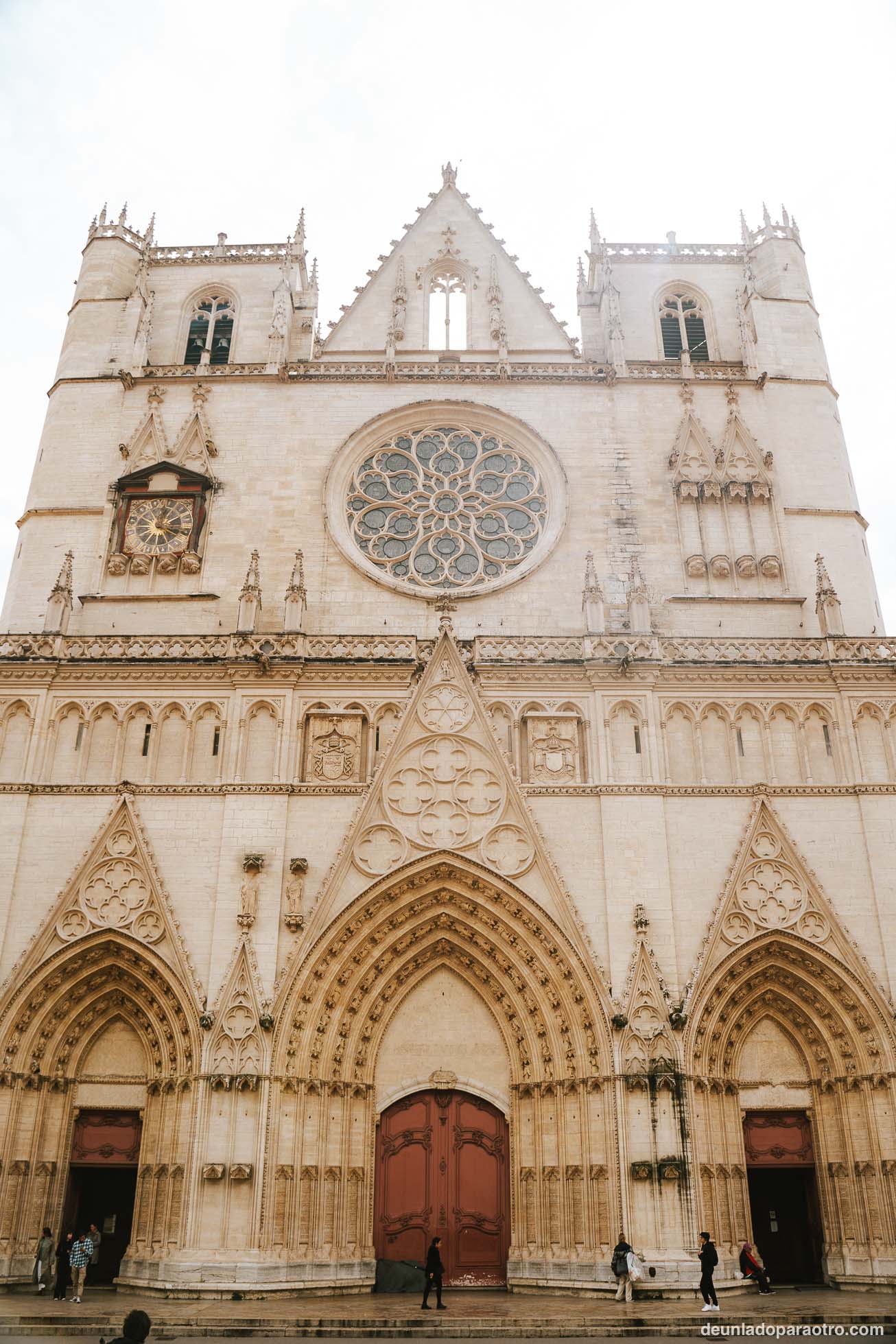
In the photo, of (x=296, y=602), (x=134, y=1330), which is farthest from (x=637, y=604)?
(x=134, y=1330)

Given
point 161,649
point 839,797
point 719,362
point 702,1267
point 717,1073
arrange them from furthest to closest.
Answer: point 719,362 → point 161,649 → point 839,797 → point 717,1073 → point 702,1267

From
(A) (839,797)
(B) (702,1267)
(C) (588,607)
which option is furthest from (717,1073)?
(C) (588,607)

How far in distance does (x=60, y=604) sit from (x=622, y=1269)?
45.7 feet

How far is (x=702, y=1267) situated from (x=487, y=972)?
5.32 m

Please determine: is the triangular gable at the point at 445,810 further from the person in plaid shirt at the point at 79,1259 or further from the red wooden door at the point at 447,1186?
the person in plaid shirt at the point at 79,1259

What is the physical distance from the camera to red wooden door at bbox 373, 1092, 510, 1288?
640 inches

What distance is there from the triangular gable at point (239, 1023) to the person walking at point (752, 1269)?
7303 mm

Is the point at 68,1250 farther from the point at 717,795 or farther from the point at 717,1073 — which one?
the point at 717,795

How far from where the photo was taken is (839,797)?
698 inches

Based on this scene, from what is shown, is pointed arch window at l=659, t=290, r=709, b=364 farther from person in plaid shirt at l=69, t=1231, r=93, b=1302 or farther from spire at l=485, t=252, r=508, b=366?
person in plaid shirt at l=69, t=1231, r=93, b=1302

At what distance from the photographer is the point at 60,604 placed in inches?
760

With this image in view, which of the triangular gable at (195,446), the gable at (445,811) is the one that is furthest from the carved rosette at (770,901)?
the triangular gable at (195,446)

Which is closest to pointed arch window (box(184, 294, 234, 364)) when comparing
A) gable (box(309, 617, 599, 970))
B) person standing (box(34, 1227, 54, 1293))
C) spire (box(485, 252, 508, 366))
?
spire (box(485, 252, 508, 366))

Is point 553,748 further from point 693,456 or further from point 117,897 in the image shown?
point 693,456
